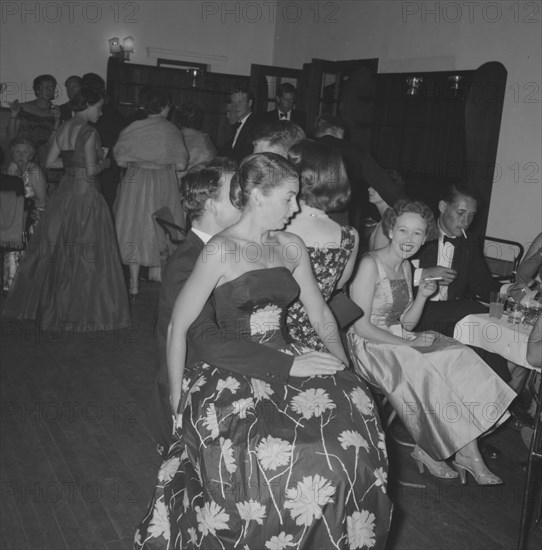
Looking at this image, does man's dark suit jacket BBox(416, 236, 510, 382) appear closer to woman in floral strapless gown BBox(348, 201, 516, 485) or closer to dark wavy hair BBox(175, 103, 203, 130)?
woman in floral strapless gown BBox(348, 201, 516, 485)

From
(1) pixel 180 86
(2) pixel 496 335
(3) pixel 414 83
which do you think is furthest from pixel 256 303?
(1) pixel 180 86

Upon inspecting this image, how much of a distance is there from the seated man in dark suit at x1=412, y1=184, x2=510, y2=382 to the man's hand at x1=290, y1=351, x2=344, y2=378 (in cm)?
166

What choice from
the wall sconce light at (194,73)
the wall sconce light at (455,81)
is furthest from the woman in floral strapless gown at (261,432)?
the wall sconce light at (194,73)

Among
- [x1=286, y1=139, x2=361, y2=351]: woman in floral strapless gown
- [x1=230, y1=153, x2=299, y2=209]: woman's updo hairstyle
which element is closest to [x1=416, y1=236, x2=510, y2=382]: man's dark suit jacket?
[x1=286, y1=139, x2=361, y2=351]: woman in floral strapless gown

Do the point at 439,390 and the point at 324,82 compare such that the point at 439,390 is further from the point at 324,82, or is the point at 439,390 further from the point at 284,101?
the point at 324,82

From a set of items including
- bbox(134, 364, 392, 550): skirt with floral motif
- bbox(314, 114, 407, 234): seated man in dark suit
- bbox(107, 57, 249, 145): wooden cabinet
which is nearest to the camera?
bbox(134, 364, 392, 550): skirt with floral motif

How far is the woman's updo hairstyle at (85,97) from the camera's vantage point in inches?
190

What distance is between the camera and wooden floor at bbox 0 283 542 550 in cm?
273

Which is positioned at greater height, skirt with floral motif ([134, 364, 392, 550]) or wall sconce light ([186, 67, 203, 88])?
wall sconce light ([186, 67, 203, 88])

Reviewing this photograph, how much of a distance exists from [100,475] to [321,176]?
1563mm

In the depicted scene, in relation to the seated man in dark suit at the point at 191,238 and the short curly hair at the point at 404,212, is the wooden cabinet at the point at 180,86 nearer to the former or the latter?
the short curly hair at the point at 404,212

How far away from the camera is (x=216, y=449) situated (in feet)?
6.61

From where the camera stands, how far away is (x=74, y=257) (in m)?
5.05

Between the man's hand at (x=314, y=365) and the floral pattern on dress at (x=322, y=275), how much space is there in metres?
0.41
